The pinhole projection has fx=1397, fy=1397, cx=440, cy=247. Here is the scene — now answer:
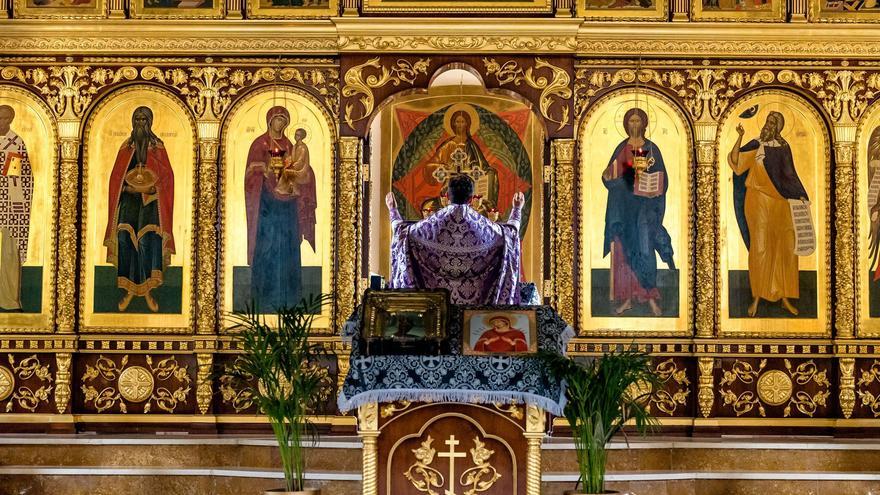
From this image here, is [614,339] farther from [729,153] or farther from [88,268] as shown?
[88,268]

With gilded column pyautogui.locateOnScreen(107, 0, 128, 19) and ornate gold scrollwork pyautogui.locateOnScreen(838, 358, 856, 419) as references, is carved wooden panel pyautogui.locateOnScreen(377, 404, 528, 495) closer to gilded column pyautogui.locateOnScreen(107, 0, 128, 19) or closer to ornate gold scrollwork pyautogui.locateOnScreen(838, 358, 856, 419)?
ornate gold scrollwork pyautogui.locateOnScreen(838, 358, 856, 419)

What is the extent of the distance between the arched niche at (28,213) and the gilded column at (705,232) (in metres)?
6.89

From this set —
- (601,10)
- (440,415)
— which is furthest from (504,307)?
(601,10)

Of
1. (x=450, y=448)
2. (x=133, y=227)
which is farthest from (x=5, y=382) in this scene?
(x=450, y=448)

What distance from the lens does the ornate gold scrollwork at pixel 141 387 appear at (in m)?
14.8

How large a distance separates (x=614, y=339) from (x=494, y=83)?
3.00 m

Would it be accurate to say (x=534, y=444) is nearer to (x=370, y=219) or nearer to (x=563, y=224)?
(x=563, y=224)

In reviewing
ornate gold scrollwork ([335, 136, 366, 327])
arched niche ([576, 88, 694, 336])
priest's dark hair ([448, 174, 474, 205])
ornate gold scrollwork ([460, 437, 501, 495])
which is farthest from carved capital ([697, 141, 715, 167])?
ornate gold scrollwork ([460, 437, 501, 495])

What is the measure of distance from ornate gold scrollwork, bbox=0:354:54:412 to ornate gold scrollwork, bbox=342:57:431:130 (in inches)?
165

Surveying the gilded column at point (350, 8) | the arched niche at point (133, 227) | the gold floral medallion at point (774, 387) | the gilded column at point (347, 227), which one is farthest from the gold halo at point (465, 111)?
the gold floral medallion at point (774, 387)

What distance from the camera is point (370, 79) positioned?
14.9 metres

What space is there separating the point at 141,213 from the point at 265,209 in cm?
134

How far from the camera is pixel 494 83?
14875 mm

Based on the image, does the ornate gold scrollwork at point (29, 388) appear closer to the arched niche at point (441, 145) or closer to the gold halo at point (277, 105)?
the gold halo at point (277, 105)
